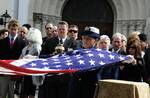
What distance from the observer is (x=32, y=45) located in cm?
859

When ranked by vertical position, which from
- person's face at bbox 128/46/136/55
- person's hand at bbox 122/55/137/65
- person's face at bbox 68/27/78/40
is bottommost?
person's hand at bbox 122/55/137/65

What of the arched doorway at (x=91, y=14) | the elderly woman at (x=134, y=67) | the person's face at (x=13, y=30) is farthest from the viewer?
the arched doorway at (x=91, y=14)

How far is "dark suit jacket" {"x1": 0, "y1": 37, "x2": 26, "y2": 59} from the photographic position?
8984 mm

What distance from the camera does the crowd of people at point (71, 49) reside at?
6.39 metres

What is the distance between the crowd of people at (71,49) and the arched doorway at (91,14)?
8.73m

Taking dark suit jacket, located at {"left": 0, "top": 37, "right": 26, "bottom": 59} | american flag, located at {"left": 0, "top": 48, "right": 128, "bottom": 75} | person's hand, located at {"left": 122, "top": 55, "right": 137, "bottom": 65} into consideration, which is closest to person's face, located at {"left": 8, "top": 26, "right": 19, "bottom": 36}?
dark suit jacket, located at {"left": 0, "top": 37, "right": 26, "bottom": 59}

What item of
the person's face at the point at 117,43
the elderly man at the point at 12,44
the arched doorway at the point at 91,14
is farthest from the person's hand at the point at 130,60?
the arched doorway at the point at 91,14

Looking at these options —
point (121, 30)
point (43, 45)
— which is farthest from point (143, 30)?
point (43, 45)

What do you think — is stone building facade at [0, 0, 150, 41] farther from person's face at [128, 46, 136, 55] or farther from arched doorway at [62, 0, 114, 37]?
person's face at [128, 46, 136, 55]

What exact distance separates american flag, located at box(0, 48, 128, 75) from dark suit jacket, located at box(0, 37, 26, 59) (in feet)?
7.11

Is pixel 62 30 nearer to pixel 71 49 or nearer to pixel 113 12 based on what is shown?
pixel 71 49

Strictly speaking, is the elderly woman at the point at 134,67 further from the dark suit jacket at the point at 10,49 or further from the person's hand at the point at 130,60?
the dark suit jacket at the point at 10,49

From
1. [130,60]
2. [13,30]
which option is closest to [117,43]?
[130,60]

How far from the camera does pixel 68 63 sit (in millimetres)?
6477
